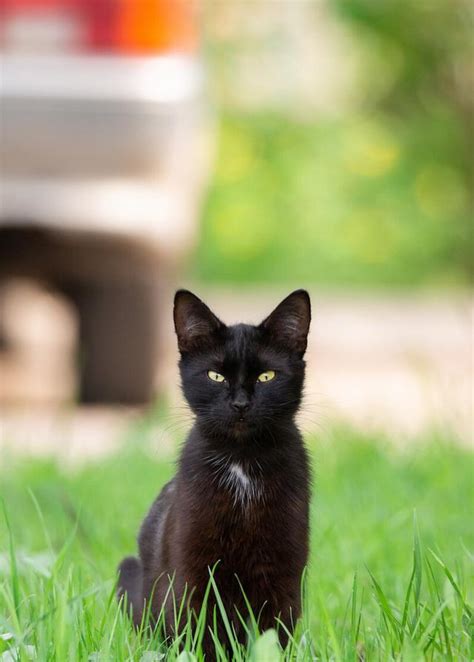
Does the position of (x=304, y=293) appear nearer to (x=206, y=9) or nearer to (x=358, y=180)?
(x=358, y=180)

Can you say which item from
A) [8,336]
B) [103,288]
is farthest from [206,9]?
[103,288]

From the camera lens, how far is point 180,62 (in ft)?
19.4

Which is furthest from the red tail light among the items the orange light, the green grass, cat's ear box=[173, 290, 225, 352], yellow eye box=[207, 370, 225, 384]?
yellow eye box=[207, 370, 225, 384]

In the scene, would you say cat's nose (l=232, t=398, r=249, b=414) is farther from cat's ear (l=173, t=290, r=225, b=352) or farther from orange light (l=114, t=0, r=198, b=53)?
orange light (l=114, t=0, r=198, b=53)

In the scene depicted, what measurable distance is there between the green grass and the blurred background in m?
0.38

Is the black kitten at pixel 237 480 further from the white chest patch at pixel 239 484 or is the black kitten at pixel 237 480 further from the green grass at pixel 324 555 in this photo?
the green grass at pixel 324 555

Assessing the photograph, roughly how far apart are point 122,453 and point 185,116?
1744 millimetres

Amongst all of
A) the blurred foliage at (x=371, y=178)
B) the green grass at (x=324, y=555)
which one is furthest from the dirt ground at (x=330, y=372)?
the blurred foliage at (x=371, y=178)

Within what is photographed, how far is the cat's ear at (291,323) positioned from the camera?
9.29 ft

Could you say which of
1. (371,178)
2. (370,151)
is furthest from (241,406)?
(370,151)

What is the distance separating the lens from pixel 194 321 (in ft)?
9.29

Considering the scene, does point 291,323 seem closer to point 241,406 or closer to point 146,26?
point 241,406

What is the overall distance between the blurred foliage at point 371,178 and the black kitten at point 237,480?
12.1 m

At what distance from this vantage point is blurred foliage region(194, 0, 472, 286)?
1531 centimetres
